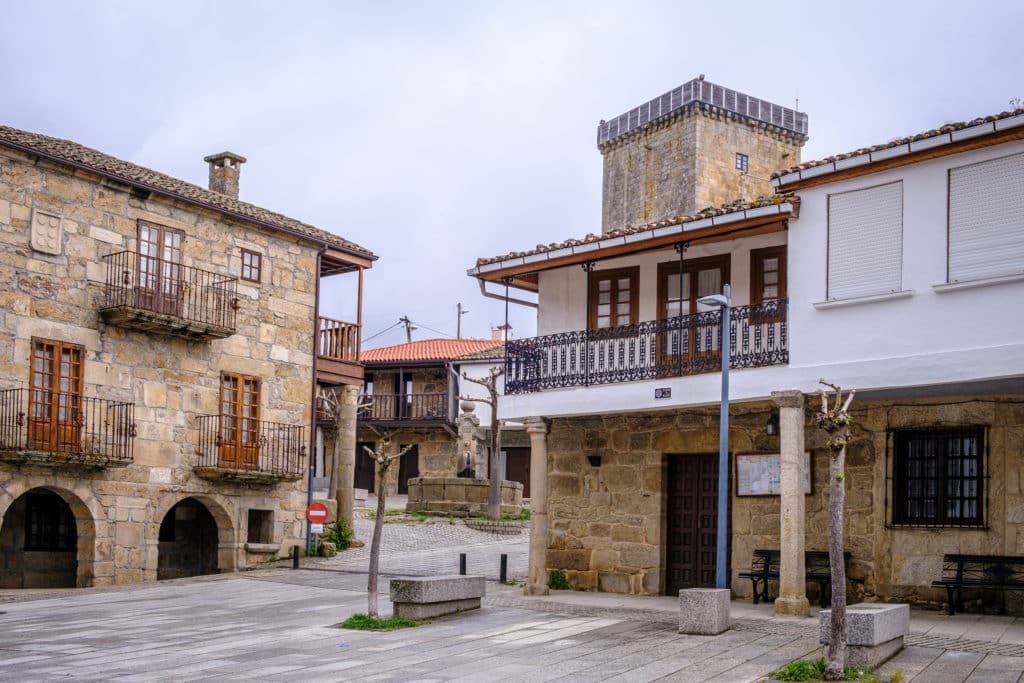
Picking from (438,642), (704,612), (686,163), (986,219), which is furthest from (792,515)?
(686,163)

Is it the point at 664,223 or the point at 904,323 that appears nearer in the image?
the point at 904,323

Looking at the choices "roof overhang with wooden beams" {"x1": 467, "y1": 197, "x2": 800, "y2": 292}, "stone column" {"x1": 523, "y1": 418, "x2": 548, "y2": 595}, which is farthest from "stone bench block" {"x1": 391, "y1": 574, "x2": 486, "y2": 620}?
"roof overhang with wooden beams" {"x1": 467, "y1": 197, "x2": 800, "y2": 292}

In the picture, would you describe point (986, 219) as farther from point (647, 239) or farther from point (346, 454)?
point (346, 454)

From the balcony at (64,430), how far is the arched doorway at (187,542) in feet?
11.1

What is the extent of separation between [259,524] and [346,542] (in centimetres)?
229

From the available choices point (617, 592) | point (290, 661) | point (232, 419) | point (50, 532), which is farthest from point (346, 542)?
point (290, 661)

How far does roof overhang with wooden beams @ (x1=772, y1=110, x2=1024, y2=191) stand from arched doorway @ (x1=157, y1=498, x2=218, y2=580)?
47.8 feet

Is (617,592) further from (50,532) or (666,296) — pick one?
(50,532)

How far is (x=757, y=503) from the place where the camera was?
55.7ft

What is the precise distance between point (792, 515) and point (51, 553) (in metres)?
14.1

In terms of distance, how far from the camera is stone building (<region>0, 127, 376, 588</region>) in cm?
1998

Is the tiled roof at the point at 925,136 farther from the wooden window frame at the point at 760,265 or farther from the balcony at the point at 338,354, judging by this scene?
the balcony at the point at 338,354

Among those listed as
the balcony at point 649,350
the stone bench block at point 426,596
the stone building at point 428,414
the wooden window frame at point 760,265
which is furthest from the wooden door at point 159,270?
the stone building at point 428,414

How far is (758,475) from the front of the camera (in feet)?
55.6
